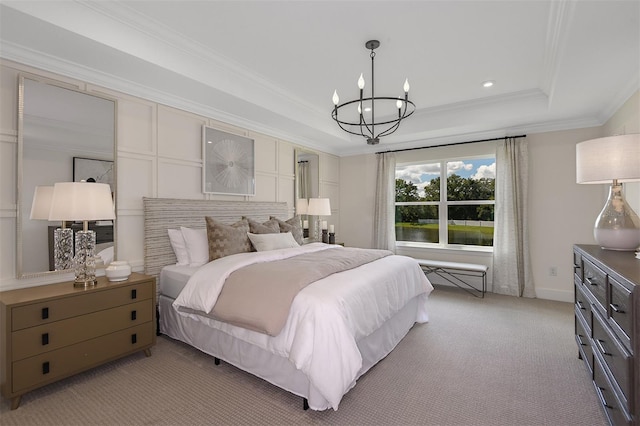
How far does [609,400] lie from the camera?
1695 mm

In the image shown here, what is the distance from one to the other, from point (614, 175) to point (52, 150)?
4.08 metres

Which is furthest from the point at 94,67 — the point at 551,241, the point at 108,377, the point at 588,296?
the point at 551,241

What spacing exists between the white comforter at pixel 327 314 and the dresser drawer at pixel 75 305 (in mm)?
361

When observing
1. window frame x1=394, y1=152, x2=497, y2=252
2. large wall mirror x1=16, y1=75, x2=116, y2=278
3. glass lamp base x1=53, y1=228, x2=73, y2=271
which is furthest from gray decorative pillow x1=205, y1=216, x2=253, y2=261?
window frame x1=394, y1=152, x2=497, y2=252

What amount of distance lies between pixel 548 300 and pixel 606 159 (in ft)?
10.2

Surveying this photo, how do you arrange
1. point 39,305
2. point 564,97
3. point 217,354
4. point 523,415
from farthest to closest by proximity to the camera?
point 564,97, point 217,354, point 39,305, point 523,415

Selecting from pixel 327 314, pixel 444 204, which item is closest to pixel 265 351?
pixel 327 314

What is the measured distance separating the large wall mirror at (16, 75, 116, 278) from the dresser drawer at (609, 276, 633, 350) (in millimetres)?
3563

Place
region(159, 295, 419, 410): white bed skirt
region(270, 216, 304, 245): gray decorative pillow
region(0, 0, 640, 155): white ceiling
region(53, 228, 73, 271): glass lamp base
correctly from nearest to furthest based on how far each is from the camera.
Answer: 1. region(159, 295, 419, 410): white bed skirt
2. region(0, 0, 640, 155): white ceiling
3. region(53, 228, 73, 271): glass lamp base
4. region(270, 216, 304, 245): gray decorative pillow

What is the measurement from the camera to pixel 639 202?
9.81 ft

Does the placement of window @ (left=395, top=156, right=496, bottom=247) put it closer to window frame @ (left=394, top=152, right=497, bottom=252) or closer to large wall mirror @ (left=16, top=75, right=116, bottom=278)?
window frame @ (left=394, top=152, right=497, bottom=252)

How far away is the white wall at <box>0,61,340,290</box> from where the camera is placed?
2291 millimetres

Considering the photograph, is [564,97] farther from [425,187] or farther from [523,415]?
[523,415]

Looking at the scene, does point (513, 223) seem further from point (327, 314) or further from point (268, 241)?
point (327, 314)
